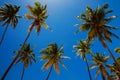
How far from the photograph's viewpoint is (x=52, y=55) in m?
43.3

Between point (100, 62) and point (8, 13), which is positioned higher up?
point (8, 13)

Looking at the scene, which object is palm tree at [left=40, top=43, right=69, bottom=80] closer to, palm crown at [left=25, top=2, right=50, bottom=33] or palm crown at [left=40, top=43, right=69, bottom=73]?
palm crown at [left=40, top=43, right=69, bottom=73]

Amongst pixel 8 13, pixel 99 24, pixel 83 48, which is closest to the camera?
pixel 99 24

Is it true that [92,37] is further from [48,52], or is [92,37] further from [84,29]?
[48,52]

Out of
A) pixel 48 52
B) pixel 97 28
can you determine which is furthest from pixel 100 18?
pixel 48 52

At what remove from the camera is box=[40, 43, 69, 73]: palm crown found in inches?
1676

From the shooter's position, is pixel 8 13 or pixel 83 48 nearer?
pixel 8 13

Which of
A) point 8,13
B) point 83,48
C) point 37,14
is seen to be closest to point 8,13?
point 8,13

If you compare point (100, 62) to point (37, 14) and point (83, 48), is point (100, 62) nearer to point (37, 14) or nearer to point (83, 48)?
point (83, 48)

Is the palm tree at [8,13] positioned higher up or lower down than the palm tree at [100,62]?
higher up

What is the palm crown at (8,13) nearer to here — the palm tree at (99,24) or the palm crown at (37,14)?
the palm crown at (37,14)

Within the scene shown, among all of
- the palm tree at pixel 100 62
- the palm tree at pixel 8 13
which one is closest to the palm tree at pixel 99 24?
the palm tree at pixel 100 62

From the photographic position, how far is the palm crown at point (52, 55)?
42.6 meters

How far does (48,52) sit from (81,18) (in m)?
10.4
